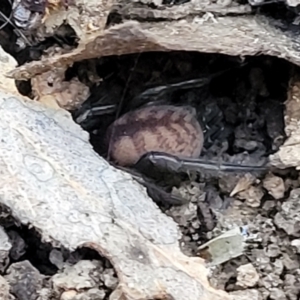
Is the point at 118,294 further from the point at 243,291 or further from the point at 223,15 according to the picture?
the point at 223,15

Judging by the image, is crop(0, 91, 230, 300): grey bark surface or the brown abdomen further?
the brown abdomen

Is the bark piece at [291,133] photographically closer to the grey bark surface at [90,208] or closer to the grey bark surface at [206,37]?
the grey bark surface at [206,37]

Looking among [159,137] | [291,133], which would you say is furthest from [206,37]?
[159,137]

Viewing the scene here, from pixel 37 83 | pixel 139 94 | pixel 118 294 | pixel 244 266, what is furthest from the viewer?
pixel 139 94

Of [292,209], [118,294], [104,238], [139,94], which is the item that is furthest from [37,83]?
[292,209]

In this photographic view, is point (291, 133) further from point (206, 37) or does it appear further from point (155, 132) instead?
point (155, 132)

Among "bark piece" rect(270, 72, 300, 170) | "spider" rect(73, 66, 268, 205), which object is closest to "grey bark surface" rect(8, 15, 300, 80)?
"bark piece" rect(270, 72, 300, 170)

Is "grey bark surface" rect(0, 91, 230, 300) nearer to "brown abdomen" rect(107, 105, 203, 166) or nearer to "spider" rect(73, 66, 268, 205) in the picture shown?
"spider" rect(73, 66, 268, 205)
